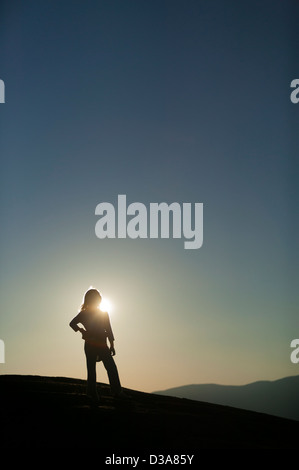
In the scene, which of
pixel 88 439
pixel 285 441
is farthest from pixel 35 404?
pixel 285 441

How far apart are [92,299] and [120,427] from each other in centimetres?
234

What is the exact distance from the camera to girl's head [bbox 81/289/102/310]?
10297mm

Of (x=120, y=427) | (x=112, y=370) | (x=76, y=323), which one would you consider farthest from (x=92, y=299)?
(x=120, y=427)

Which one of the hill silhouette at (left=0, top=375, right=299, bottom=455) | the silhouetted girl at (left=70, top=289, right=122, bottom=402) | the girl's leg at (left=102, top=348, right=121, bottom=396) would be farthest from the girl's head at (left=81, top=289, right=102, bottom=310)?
the hill silhouette at (left=0, top=375, right=299, bottom=455)

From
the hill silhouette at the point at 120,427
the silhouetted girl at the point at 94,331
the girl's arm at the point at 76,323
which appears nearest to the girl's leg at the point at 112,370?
the silhouetted girl at the point at 94,331

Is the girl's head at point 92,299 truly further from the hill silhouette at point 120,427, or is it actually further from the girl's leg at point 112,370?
the hill silhouette at point 120,427

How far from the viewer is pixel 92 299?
10.3 metres

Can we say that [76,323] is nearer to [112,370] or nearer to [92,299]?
[92,299]

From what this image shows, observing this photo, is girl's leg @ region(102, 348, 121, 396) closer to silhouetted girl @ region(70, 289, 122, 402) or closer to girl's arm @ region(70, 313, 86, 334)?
silhouetted girl @ region(70, 289, 122, 402)
